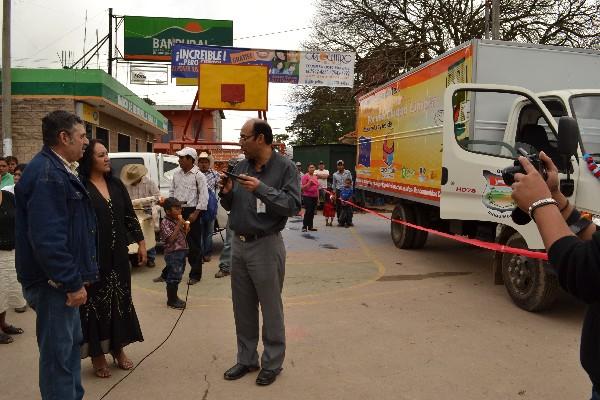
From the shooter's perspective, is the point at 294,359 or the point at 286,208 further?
the point at 294,359

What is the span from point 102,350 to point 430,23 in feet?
71.0

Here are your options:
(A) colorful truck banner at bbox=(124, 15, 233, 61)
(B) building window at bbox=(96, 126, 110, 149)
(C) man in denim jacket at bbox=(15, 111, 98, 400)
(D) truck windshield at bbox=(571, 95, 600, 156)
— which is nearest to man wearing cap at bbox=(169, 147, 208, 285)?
(C) man in denim jacket at bbox=(15, 111, 98, 400)

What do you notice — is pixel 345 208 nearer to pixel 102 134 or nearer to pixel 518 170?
pixel 102 134

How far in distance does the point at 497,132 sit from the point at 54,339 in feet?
17.1

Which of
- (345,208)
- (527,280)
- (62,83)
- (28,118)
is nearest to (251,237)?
(527,280)

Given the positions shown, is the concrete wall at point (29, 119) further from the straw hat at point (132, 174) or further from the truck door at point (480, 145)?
the truck door at point (480, 145)

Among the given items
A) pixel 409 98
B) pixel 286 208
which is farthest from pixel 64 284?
pixel 409 98

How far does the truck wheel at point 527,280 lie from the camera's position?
200 inches

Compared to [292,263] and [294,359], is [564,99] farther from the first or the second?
[292,263]

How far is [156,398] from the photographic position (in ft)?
11.2

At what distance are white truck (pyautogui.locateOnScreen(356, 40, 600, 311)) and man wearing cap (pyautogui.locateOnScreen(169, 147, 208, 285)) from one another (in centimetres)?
306

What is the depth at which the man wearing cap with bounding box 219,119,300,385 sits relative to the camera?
3.58m

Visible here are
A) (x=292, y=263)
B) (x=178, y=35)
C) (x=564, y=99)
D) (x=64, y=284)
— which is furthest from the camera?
(x=178, y=35)

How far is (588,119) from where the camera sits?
207 inches
